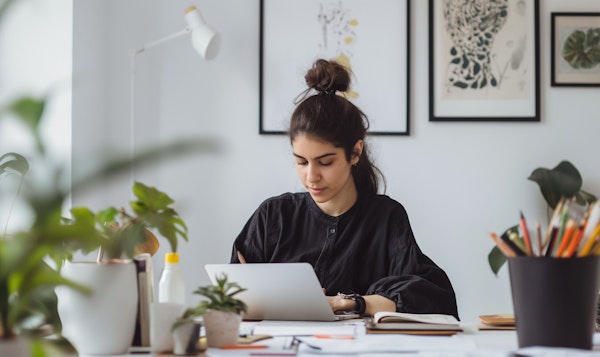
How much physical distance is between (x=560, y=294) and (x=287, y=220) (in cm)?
132

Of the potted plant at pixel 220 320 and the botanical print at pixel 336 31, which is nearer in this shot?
the potted plant at pixel 220 320

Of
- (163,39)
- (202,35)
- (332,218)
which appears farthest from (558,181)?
(163,39)

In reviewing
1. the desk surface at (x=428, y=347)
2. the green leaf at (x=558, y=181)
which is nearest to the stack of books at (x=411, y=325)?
the desk surface at (x=428, y=347)

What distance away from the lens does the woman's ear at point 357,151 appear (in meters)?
2.42

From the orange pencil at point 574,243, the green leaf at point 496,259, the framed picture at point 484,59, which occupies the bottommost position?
the green leaf at point 496,259

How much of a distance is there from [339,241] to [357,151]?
29 centimetres

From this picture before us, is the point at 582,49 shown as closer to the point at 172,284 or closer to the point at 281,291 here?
the point at 281,291

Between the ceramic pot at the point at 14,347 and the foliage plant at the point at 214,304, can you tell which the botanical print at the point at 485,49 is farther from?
the ceramic pot at the point at 14,347

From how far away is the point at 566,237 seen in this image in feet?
3.86

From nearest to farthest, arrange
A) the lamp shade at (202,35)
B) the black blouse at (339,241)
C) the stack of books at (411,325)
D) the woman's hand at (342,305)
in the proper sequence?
the stack of books at (411,325)
the woman's hand at (342,305)
the black blouse at (339,241)
the lamp shade at (202,35)

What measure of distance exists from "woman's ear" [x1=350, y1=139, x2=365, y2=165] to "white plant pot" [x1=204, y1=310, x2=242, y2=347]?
1178mm

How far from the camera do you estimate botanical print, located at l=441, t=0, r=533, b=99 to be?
3.32 metres

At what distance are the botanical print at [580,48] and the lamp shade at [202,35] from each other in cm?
144

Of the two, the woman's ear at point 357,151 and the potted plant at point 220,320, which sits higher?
the woman's ear at point 357,151
